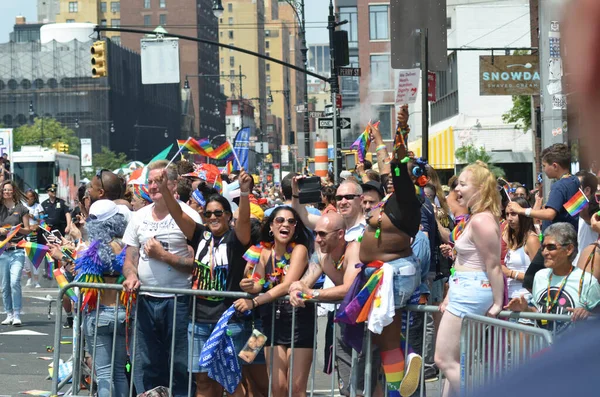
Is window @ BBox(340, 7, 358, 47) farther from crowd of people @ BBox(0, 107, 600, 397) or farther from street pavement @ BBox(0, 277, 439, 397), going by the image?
crowd of people @ BBox(0, 107, 600, 397)

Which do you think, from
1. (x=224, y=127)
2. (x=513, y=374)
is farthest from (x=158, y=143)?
(x=513, y=374)

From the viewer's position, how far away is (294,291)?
22.9ft

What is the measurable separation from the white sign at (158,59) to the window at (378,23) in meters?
44.1

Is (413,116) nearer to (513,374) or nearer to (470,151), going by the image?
(470,151)

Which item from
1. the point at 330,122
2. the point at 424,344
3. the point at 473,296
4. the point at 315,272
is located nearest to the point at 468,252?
the point at 473,296

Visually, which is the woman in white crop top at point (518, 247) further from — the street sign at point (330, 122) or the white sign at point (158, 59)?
the white sign at point (158, 59)

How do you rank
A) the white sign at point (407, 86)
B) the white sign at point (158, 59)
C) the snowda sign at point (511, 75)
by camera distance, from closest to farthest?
1. the white sign at point (407, 86)
2. the snowda sign at point (511, 75)
3. the white sign at point (158, 59)

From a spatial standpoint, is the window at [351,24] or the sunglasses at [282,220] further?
the window at [351,24]

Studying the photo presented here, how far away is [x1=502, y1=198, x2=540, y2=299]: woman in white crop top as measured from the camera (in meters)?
8.33

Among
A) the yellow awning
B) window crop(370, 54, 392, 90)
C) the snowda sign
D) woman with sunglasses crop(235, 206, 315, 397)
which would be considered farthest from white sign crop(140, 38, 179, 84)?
window crop(370, 54, 392, 90)

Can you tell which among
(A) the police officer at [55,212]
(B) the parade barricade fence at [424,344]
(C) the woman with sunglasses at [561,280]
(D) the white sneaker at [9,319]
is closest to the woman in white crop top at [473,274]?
(B) the parade barricade fence at [424,344]

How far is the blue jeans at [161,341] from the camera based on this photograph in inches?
295

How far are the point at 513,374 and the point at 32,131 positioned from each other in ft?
325

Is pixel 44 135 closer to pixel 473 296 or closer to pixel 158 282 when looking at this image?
pixel 158 282
